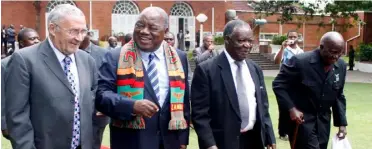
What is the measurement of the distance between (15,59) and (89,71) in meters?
0.61

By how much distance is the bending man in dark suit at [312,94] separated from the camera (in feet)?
18.3

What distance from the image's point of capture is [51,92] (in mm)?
3785

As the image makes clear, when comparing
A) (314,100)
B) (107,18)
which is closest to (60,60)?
(314,100)

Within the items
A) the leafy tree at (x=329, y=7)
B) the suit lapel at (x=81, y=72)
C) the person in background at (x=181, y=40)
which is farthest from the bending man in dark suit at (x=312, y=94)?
the person in background at (x=181, y=40)

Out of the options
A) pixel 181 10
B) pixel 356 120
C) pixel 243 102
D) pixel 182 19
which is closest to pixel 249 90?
pixel 243 102

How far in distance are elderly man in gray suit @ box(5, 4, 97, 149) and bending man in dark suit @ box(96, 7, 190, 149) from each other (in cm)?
24

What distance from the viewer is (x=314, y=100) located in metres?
5.58

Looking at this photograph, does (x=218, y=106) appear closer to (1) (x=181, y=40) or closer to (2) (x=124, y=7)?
(1) (x=181, y=40)

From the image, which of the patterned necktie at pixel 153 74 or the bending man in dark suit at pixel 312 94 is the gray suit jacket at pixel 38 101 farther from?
the bending man in dark suit at pixel 312 94

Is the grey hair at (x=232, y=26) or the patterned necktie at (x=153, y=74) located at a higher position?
the grey hair at (x=232, y=26)

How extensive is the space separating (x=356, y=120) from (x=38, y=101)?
8.63m

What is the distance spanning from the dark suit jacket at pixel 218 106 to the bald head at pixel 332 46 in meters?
1.22

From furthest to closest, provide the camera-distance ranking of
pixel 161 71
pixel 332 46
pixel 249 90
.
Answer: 1. pixel 332 46
2. pixel 249 90
3. pixel 161 71

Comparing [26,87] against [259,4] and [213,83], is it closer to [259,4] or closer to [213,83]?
[213,83]
